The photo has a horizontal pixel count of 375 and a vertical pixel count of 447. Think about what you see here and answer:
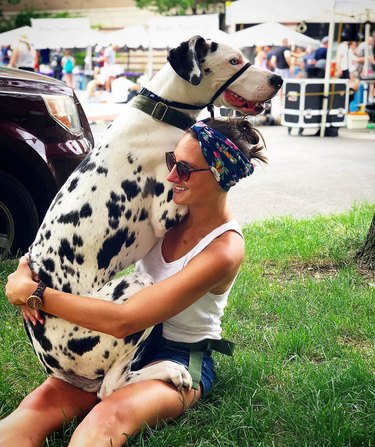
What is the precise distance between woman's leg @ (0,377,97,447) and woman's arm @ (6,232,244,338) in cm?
38

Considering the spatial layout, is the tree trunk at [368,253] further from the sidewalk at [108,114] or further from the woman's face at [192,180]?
the sidewalk at [108,114]

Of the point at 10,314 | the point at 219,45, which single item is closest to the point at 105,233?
the point at 219,45

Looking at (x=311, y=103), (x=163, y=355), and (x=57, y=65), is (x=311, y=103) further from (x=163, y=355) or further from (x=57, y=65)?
(x=163, y=355)

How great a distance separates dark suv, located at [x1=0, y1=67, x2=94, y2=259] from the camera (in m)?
5.00

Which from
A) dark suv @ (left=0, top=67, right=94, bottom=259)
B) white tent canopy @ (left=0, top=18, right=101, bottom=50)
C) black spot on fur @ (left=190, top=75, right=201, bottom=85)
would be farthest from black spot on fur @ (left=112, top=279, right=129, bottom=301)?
white tent canopy @ (left=0, top=18, right=101, bottom=50)

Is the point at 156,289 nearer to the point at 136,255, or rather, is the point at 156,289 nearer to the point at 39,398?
the point at 136,255

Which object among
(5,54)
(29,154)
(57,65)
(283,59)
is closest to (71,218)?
(29,154)

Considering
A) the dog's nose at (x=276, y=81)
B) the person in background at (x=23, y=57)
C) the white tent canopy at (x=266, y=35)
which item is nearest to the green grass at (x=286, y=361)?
Answer: the dog's nose at (x=276, y=81)

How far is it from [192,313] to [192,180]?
0.60 metres

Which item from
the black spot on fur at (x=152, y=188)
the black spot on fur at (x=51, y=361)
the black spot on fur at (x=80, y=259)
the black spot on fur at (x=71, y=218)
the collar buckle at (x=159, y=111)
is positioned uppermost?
the collar buckle at (x=159, y=111)

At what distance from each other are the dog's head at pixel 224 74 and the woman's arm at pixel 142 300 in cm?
79

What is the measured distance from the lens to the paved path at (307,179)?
7.98 m

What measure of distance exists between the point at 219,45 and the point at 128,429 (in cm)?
178

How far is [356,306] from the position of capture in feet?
13.9
